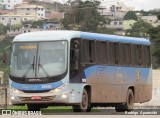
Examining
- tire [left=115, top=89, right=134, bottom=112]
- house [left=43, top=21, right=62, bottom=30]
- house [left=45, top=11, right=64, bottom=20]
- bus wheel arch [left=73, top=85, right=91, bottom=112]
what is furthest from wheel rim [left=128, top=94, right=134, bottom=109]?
house [left=45, top=11, right=64, bottom=20]

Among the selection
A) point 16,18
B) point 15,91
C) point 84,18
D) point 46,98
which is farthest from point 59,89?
point 16,18

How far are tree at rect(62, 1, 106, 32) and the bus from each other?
5975 cm

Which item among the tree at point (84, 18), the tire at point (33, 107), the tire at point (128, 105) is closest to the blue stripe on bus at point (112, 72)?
the tire at point (128, 105)

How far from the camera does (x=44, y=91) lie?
25.7m

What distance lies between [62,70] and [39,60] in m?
0.89

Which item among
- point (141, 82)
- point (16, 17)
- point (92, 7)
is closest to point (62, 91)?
point (141, 82)

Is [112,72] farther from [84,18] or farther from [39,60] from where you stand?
[84,18]

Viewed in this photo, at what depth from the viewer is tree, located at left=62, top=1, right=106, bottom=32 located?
90.6 m

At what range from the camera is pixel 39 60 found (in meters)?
26.1

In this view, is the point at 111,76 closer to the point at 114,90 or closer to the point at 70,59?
the point at 114,90

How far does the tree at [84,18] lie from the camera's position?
297ft

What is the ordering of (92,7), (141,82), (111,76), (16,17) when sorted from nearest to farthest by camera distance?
(111,76) → (141,82) → (92,7) → (16,17)

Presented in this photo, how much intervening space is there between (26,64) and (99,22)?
7148 cm

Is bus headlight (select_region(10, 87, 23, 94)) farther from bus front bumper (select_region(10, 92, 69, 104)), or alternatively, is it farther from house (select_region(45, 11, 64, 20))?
house (select_region(45, 11, 64, 20))
